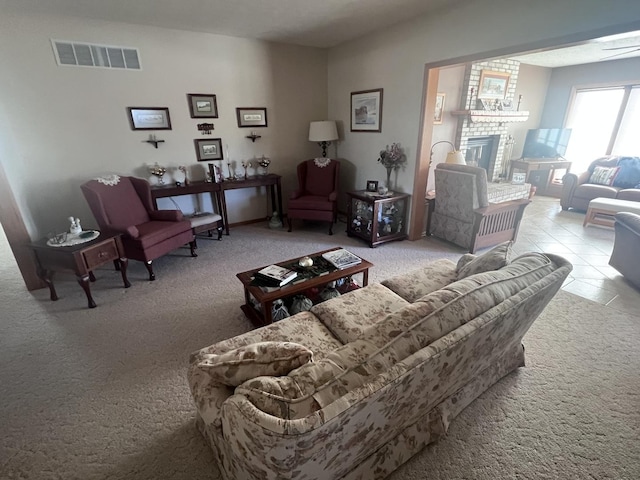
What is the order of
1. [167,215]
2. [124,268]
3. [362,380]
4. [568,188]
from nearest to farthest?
[362,380] < [124,268] < [167,215] < [568,188]

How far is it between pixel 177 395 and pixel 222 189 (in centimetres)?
282

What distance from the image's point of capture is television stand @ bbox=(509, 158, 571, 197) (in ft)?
19.2

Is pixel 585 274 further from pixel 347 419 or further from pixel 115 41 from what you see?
pixel 115 41

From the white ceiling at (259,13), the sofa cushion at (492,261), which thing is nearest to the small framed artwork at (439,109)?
the white ceiling at (259,13)

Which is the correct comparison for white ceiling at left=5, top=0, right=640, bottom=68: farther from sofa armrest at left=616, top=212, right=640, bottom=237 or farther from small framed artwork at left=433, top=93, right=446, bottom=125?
sofa armrest at left=616, top=212, right=640, bottom=237

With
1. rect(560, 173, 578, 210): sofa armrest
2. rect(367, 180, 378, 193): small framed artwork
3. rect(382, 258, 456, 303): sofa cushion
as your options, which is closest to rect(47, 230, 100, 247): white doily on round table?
rect(382, 258, 456, 303): sofa cushion

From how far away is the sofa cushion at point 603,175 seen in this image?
4.76 meters

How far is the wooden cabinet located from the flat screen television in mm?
4161

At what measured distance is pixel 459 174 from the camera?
3484mm

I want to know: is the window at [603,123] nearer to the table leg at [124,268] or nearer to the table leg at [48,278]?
the table leg at [124,268]

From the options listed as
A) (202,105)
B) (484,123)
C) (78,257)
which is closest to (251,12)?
(202,105)

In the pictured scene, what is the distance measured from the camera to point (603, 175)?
4828 millimetres

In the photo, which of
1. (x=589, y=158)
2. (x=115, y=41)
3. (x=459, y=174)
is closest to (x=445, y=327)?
(x=459, y=174)

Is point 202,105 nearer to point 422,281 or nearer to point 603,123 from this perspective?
point 422,281
